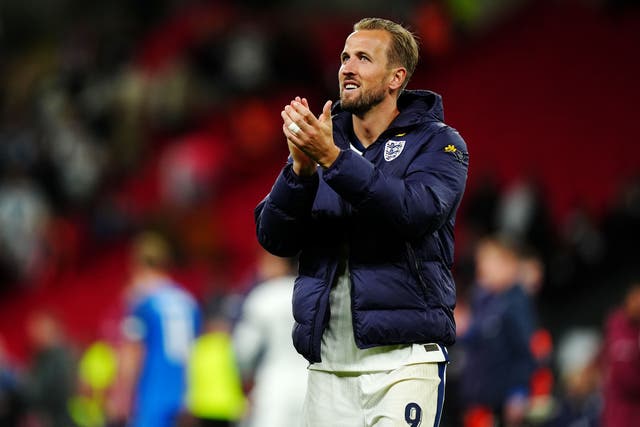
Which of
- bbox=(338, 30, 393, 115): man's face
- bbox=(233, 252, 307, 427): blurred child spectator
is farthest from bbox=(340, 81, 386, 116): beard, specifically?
bbox=(233, 252, 307, 427): blurred child spectator

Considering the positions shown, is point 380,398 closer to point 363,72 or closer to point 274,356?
point 363,72

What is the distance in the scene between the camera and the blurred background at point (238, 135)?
49.9ft

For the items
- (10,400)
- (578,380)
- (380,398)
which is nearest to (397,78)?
(380,398)

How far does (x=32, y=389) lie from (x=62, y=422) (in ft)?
1.77

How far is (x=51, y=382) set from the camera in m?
15.3

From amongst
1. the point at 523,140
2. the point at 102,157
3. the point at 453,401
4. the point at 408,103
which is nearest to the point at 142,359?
the point at 453,401

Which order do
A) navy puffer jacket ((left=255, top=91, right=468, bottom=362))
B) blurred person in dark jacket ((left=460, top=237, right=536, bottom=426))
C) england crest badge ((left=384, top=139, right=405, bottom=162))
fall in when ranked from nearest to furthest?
1. navy puffer jacket ((left=255, top=91, right=468, bottom=362))
2. england crest badge ((left=384, top=139, right=405, bottom=162))
3. blurred person in dark jacket ((left=460, top=237, right=536, bottom=426))

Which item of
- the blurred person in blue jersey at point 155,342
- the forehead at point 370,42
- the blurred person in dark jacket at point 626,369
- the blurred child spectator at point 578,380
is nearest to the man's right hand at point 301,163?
the forehead at point 370,42

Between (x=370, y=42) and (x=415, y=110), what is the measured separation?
1.11ft

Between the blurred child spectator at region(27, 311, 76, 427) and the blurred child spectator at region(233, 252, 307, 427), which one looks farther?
the blurred child spectator at region(27, 311, 76, 427)

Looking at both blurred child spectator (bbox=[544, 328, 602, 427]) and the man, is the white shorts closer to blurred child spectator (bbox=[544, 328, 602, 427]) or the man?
the man

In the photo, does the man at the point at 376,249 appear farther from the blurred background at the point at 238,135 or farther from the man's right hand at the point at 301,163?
the blurred background at the point at 238,135

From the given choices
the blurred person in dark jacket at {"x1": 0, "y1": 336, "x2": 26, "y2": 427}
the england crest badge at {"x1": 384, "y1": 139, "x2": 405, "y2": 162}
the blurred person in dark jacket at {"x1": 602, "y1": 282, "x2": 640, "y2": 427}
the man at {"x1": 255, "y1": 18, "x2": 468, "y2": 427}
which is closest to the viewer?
the man at {"x1": 255, "y1": 18, "x2": 468, "y2": 427}

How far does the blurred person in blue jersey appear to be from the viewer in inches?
430
